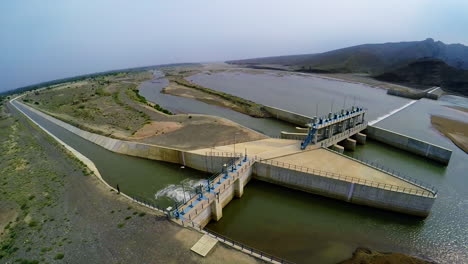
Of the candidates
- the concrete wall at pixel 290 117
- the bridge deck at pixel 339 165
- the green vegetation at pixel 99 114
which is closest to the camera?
the bridge deck at pixel 339 165

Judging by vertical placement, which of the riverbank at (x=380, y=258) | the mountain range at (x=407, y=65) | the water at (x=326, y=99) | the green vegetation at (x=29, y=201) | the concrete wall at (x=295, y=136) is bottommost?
the riverbank at (x=380, y=258)

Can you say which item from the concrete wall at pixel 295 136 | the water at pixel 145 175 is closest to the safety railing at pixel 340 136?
the concrete wall at pixel 295 136

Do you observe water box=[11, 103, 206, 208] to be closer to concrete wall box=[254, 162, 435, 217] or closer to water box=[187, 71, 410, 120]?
concrete wall box=[254, 162, 435, 217]

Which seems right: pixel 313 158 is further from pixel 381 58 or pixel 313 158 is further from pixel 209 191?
pixel 381 58

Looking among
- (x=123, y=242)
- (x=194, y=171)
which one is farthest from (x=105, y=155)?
(x=123, y=242)

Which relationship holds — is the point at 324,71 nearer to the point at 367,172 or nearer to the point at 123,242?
the point at 367,172

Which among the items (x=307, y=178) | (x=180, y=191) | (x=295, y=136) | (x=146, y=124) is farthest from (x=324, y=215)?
(x=146, y=124)

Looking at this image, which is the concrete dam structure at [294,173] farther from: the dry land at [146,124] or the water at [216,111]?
the water at [216,111]

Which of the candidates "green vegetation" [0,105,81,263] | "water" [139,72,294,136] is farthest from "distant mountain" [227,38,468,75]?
"green vegetation" [0,105,81,263]
